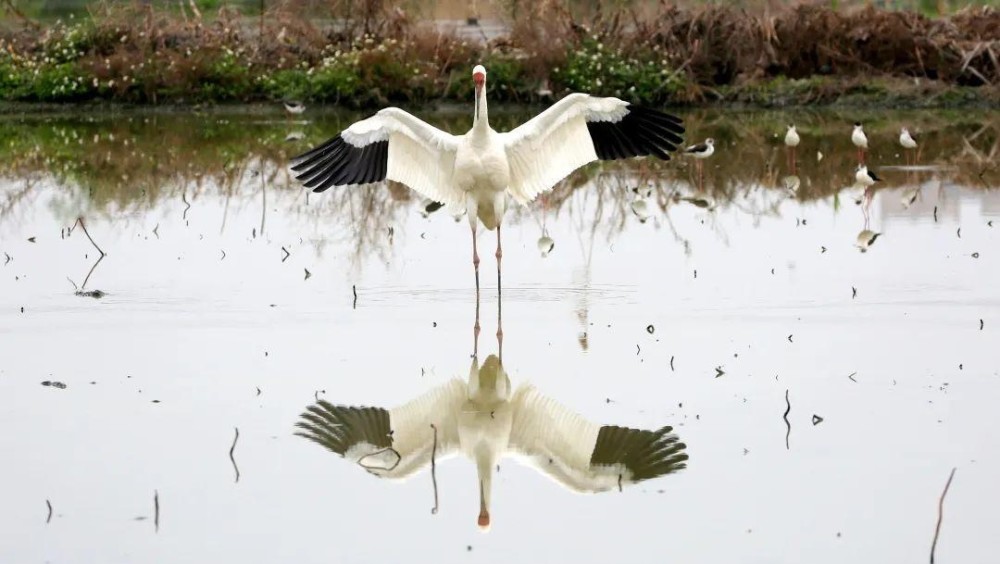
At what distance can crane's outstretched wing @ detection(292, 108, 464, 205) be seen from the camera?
1097 cm

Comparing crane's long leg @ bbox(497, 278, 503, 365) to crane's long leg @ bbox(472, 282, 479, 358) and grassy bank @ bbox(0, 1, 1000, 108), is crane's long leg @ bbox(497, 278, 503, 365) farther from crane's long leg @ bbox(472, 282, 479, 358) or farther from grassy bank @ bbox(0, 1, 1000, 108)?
grassy bank @ bbox(0, 1, 1000, 108)

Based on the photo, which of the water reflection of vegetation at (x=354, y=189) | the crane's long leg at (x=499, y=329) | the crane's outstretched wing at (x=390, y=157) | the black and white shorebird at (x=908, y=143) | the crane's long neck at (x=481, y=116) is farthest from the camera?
the black and white shorebird at (x=908, y=143)

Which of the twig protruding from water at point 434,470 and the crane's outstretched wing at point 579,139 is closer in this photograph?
the twig protruding from water at point 434,470

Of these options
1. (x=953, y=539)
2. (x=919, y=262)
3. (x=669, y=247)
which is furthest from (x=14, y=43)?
(x=953, y=539)

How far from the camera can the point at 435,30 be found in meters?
25.2

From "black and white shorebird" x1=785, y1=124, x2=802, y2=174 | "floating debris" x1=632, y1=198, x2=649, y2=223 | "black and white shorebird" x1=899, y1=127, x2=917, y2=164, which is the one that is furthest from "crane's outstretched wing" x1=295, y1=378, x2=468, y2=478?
"black and white shorebird" x1=899, y1=127, x2=917, y2=164

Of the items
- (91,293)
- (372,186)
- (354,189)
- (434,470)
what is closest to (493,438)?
(434,470)

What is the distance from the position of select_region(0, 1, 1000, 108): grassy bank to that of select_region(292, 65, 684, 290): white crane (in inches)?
501

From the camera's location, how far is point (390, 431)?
769 centimetres

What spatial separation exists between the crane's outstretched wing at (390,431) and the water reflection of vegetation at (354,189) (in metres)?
5.72

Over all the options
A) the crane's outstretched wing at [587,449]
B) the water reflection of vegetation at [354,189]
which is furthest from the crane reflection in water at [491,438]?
the water reflection of vegetation at [354,189]

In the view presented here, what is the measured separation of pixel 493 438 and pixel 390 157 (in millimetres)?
3902

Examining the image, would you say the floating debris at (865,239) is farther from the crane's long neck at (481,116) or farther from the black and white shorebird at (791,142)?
the black and white shorebird at (791,142)

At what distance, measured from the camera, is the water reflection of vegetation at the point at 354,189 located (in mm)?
15914
